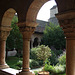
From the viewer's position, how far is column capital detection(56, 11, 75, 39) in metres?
2.69

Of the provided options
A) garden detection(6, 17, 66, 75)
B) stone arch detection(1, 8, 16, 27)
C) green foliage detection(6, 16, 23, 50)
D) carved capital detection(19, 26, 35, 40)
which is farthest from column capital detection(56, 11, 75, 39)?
green foliage detection(6, 16, 23, 50)

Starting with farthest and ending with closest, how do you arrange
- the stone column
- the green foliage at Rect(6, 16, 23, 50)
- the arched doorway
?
the green foliage at Rect(6, 16, 23, 50)
the arched doorway
the stone column

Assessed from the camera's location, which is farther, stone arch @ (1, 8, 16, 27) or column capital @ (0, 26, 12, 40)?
column capital @ (0, 26, 12, 40)

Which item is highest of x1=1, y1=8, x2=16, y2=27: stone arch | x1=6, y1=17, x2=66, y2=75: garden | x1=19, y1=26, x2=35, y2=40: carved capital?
x1=1, y1=8, x2=16, y2=27: stone arch

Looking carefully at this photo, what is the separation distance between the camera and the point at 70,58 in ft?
9.12

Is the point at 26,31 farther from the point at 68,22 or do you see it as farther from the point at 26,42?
the point at 68,22

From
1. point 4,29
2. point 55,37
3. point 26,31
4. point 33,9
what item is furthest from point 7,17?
point 55,37

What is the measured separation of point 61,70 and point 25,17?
471 cm

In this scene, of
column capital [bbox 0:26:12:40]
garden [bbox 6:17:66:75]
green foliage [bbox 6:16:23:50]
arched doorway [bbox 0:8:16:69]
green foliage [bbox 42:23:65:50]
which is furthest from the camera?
green foliage [bbox 42:23:65:50]

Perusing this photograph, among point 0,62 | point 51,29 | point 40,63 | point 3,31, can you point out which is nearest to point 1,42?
point 3,31

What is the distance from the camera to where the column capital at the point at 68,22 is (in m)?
2.69

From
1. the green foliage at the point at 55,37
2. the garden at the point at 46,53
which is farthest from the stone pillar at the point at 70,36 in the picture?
the green foliage at the point at 55,37

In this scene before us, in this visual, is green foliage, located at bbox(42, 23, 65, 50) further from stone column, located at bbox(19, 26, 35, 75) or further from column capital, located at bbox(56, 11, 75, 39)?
column capital, located at bbox(56, 11, 75, 39)

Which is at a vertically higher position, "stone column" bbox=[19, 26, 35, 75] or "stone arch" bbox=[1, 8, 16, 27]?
"stone arch" bbox=[1, 8, 16, 27]
